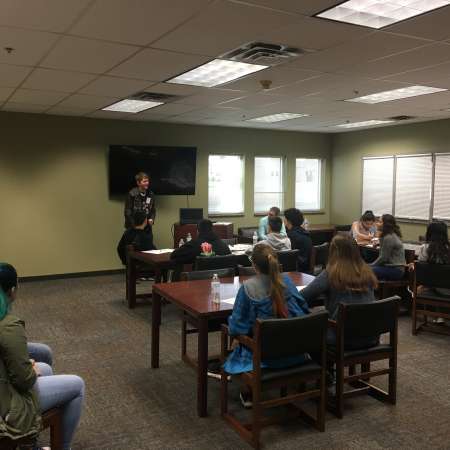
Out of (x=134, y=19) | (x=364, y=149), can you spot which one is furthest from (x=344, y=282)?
(x=364, y=149)

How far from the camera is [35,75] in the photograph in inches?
176

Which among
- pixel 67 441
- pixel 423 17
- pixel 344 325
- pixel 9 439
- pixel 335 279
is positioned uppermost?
pixel 423 17

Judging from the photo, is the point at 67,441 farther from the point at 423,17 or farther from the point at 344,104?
the point at 344,104

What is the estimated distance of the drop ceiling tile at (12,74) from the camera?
13.8 feet

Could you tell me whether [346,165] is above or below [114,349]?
above

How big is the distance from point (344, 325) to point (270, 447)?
795 millimetres

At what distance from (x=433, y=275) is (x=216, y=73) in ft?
9.07

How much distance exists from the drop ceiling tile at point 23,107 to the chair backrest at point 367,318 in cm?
510

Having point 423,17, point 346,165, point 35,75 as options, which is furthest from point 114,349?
point 346,165

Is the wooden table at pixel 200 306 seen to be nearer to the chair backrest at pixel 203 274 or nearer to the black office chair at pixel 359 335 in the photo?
the chair backrest at pixel 203 274

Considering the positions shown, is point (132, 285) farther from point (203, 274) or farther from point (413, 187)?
point (413, 187)

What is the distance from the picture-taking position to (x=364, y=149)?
8867mm

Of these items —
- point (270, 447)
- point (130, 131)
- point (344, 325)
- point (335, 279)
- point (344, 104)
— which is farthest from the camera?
point (130, 131)

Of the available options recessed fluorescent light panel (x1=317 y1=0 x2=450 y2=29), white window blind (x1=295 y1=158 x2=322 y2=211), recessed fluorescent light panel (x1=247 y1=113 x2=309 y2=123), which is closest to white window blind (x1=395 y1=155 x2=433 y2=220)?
white window blind (x1=295 y1=158 x2=322 y2=211)
